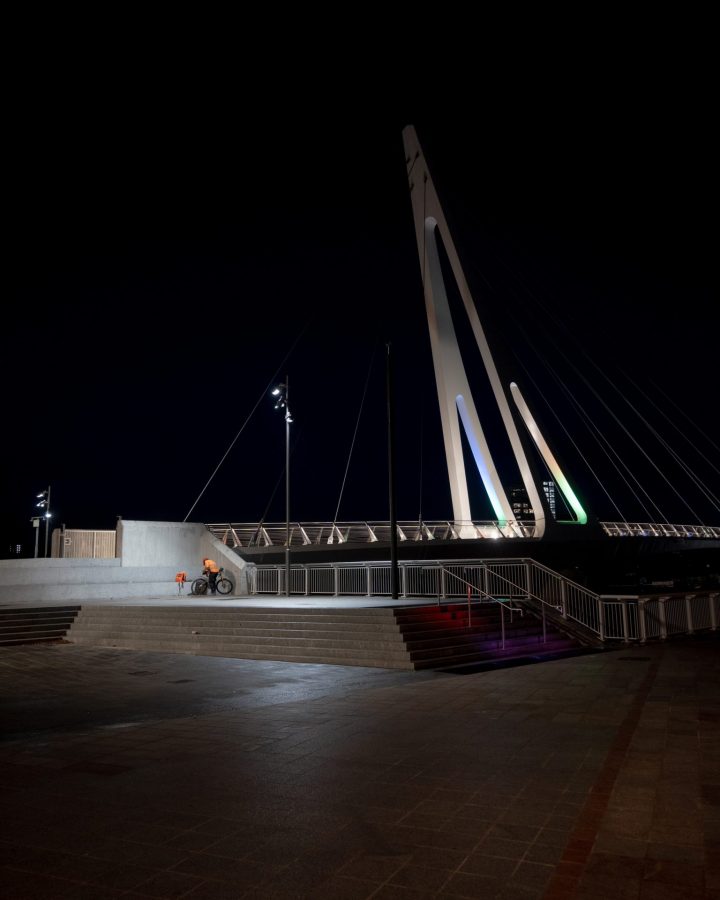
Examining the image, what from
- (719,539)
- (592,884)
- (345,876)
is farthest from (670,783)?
(719,539)

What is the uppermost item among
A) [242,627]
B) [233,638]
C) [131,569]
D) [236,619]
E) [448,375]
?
[448,375]

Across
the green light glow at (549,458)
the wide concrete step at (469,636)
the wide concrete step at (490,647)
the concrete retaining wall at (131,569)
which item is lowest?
the wide concrete step at (490,647)

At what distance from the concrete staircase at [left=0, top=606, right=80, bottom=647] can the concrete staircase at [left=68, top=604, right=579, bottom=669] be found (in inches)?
21.7

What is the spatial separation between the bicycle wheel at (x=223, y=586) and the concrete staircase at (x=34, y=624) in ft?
20.8

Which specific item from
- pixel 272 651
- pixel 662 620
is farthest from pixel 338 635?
pixel 662 620

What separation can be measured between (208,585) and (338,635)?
36.3 feet

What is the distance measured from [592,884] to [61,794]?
152 inches

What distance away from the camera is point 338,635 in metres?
13.7

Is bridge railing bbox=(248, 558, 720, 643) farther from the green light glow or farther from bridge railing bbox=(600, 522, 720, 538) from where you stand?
bridge railing bbox=(600, 522, 720, 538)

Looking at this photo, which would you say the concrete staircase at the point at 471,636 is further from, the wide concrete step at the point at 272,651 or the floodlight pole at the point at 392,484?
the floodlight pole at the point at 392,484

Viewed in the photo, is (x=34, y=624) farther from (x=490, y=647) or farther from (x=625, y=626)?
(x=625, y=626)

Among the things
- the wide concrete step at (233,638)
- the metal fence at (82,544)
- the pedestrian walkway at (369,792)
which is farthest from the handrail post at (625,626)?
the metal fence at (82,544)

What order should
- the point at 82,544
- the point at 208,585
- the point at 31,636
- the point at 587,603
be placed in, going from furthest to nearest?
the point at 82,544
the point at 208,585
the point at 31,636
the point at 587,603

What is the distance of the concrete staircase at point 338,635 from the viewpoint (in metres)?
12.9
